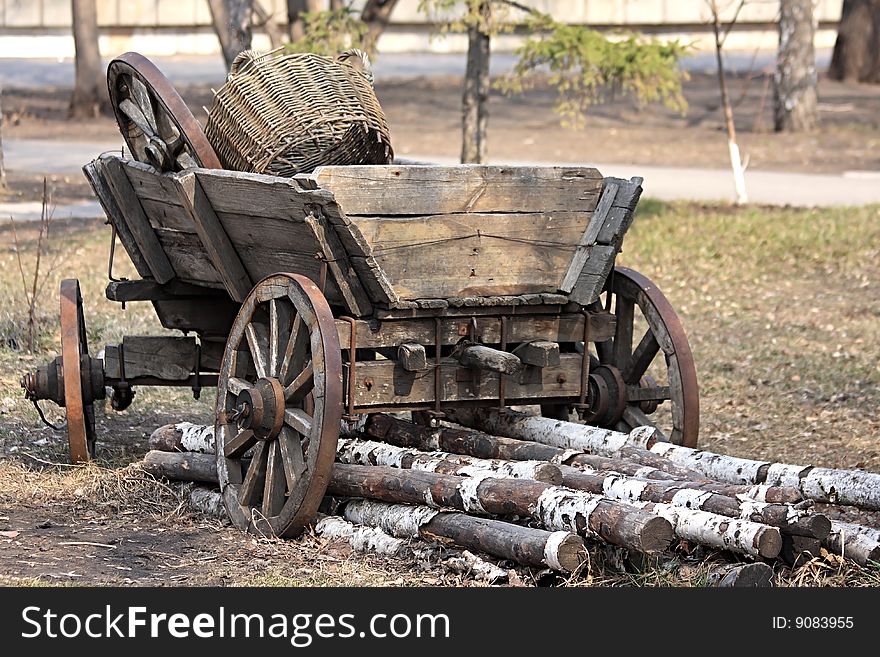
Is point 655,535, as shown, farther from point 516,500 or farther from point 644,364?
point 644,364

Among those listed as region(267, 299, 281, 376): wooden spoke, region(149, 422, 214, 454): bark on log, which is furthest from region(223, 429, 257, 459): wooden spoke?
region(149, 422, 214, 454): bark on log

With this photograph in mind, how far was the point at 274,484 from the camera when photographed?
524 cm

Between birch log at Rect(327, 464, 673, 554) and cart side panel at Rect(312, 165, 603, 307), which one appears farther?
cart side panel at Rect(312, 165, 603, 307)

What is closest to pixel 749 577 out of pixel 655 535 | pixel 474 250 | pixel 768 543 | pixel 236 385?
pixel 768 543

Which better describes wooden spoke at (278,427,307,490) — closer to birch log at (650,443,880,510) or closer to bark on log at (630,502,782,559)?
bark on log at (630,502,782,559)

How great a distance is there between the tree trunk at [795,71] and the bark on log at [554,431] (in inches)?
570

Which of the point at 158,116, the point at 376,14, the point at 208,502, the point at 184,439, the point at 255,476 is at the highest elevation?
the point at 376,14

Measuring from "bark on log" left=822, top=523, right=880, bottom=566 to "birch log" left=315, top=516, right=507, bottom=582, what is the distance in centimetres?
108

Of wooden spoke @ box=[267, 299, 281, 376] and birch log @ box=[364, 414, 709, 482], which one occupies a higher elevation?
wooden spoke @ box=[267, 299, 281, 376]

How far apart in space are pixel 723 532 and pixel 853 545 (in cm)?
45

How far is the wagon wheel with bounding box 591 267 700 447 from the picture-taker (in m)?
5.77

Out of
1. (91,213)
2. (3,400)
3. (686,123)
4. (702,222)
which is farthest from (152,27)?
(3,400)

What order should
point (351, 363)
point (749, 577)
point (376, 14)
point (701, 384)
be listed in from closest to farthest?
point (749, 577) < point (351, 363) < point (701, 384) < point (376, 14)

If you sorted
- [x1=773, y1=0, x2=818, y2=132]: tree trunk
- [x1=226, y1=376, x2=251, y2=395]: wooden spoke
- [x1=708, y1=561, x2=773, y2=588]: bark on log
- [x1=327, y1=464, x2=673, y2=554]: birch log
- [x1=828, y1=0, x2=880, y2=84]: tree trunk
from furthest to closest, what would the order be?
[x1=828, y1=0, x2=880, y2=84]: tree trunk < [x1=773, y1=0, x2=818, y2=132]: tree trunk < [x1=226, y1=376, x2=251, y2=395]: wooden spoke < [x1=327, y1=464, x2=673, y2=554]: birch log < [x1=708, y1=561, x2=773, y2=588]: bark on log
